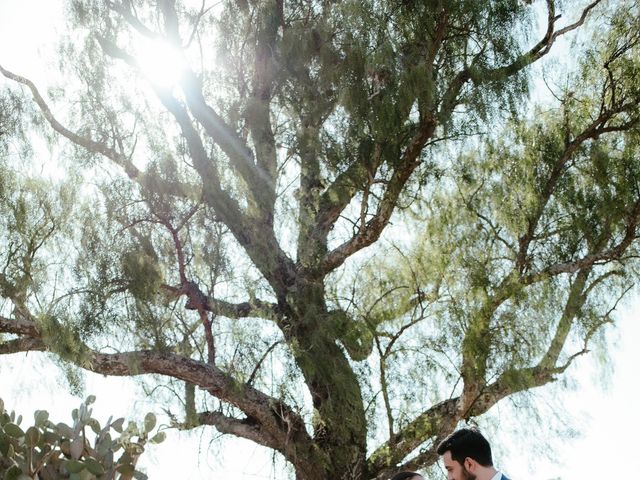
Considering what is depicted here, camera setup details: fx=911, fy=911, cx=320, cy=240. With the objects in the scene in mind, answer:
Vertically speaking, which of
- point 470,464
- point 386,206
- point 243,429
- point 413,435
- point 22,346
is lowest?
point 470,464

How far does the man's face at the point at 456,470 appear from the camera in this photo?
8.00ft

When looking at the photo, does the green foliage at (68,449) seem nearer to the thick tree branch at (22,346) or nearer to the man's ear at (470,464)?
the man's ear at (470,464)

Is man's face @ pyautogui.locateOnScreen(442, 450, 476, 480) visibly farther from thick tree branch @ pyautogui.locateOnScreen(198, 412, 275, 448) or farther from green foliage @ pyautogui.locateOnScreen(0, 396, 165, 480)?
thick tree branch @ pyautogui.locateOnScreen(198, 412, 275, 448)

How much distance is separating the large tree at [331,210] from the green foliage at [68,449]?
322 cm

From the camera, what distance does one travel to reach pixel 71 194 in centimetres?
626

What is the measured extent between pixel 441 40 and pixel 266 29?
130cm

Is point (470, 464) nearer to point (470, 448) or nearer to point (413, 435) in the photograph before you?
point (470, 448)

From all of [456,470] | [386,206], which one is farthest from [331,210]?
[456,470]

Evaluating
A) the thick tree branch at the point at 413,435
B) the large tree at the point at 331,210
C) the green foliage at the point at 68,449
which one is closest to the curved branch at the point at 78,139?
the large tree at the point at 331,210

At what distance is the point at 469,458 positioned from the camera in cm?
243

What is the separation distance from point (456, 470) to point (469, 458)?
0.18ft

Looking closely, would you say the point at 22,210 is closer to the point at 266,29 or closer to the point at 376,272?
the point at 266,29

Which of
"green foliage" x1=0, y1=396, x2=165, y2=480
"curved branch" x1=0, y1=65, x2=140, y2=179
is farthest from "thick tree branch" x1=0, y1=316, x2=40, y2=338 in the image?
"green foliage" x1=0, y1=396, x2=165, y2=480

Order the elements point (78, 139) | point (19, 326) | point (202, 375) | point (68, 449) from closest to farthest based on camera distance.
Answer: point (68, 449), point (19, 326), point (202, 375), point (78, 139)
